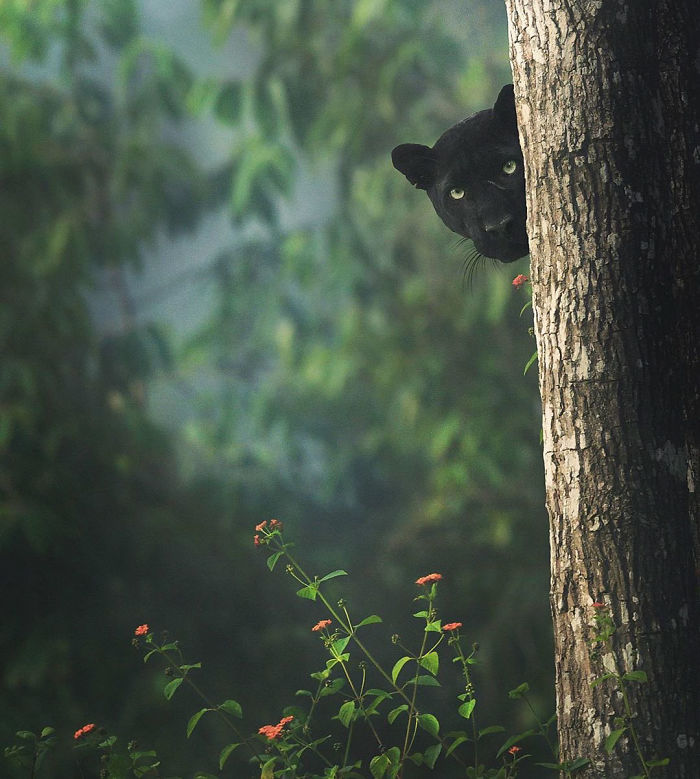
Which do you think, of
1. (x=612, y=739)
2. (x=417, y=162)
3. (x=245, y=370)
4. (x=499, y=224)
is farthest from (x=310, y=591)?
(x=245, y=370)

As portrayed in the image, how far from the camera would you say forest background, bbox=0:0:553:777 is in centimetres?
378

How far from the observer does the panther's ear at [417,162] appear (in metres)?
1.94

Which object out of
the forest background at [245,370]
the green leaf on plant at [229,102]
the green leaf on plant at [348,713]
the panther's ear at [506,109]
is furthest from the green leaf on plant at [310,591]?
the green leaf on plant at [229,102]

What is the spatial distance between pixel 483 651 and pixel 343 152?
2.18 meters

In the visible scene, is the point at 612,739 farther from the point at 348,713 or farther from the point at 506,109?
the point at 506,109

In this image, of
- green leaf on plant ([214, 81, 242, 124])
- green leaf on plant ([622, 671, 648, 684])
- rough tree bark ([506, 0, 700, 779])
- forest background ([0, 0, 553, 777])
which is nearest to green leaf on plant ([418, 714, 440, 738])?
rough tree bark ([506, 0, 700, 779])

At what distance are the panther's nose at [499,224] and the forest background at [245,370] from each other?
1910 mm

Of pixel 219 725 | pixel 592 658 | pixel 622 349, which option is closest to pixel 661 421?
pixel 622 349

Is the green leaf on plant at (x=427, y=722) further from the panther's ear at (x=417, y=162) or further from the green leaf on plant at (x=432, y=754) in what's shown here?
the panther's ear at (x=417, y=162)

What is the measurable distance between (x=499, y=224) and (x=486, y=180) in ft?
0.43

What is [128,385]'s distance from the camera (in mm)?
4176

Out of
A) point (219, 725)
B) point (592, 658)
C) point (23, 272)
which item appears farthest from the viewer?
point (23, 272)

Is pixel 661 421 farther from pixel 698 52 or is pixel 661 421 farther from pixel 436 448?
pixel 436 448

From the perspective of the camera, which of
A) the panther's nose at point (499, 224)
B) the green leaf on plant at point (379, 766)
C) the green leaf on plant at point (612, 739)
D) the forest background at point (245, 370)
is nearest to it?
the green leaf on plant at point (612, 739)
